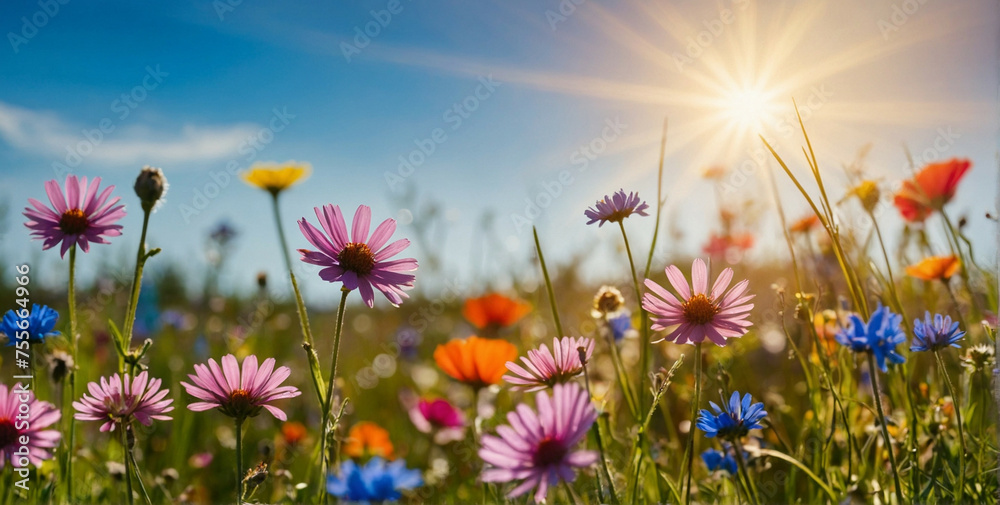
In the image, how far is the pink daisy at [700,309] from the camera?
3.02ft

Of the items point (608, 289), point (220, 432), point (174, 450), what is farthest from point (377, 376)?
point (608, 289)

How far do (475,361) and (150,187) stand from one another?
0.79 meters

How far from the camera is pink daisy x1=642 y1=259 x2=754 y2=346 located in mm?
921

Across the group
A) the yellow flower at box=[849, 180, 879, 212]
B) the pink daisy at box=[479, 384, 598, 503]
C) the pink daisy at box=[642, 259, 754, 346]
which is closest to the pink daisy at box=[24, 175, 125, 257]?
the pink daisy at box=[479, 384, 598, 503]

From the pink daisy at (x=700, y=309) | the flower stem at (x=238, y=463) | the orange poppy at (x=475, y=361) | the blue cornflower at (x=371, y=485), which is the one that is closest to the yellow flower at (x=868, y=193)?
the pink daisy at (x=700, y=309)

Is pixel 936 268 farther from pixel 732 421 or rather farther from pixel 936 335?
pixel 732 421

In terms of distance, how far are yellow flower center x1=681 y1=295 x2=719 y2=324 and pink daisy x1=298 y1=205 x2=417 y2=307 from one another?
1.41ft

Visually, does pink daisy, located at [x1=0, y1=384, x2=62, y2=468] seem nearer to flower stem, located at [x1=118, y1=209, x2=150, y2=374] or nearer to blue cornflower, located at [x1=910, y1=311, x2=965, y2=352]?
flower stem, located at [x1=118, y1=209, x2=150, y2=374]

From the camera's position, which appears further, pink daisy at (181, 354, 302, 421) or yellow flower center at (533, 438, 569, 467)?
pink daisy at (181, 354, 302, 421)

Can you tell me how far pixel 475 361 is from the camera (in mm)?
1493

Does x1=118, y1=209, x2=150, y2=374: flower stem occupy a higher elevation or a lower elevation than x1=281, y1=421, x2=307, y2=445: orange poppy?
higher

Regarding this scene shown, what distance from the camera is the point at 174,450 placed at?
1.94 metres

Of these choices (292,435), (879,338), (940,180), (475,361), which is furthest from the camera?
(292,435)

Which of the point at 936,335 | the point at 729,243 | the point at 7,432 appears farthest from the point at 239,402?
the point at 729,243
